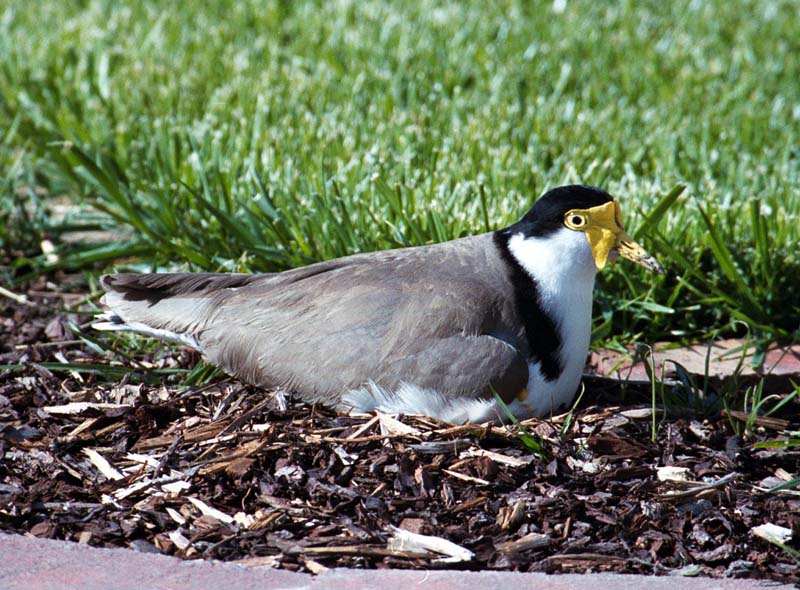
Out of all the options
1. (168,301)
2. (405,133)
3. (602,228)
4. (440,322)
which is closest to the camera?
(440,322)

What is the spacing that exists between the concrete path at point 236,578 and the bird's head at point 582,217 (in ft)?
3.81

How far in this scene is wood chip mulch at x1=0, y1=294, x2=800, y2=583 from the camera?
2631 mm

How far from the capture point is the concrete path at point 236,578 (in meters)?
2.39

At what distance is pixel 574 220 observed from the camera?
10.9ft

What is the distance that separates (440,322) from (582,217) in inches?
20.4

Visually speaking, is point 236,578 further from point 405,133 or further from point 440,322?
point 405,133

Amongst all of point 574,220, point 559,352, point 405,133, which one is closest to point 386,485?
point 559,352

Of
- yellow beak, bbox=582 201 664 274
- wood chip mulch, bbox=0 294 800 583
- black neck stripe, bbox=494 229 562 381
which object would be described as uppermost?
yellow beak, bbox=582 201 664 274

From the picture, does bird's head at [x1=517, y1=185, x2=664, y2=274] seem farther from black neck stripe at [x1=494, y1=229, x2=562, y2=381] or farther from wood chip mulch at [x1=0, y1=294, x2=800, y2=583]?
wood chip mulch at [x1=0, y1=294, x2=800, y2=583]

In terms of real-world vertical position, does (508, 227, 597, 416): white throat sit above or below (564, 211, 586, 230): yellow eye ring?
below

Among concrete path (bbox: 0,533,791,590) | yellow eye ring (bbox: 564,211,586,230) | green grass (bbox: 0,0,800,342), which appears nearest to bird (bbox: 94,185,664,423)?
yellow eye ring (bbox: 564,211,586,230)

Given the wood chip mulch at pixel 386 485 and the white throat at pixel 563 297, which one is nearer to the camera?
the wood chip mulch at pixel 386 485

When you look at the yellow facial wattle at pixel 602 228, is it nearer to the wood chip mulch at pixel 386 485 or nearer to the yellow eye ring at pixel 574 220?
the yellow eye ring at pixel 574 220

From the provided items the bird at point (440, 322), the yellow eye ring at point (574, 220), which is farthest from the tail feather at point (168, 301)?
the yellow eye ring at point (574, 220)
